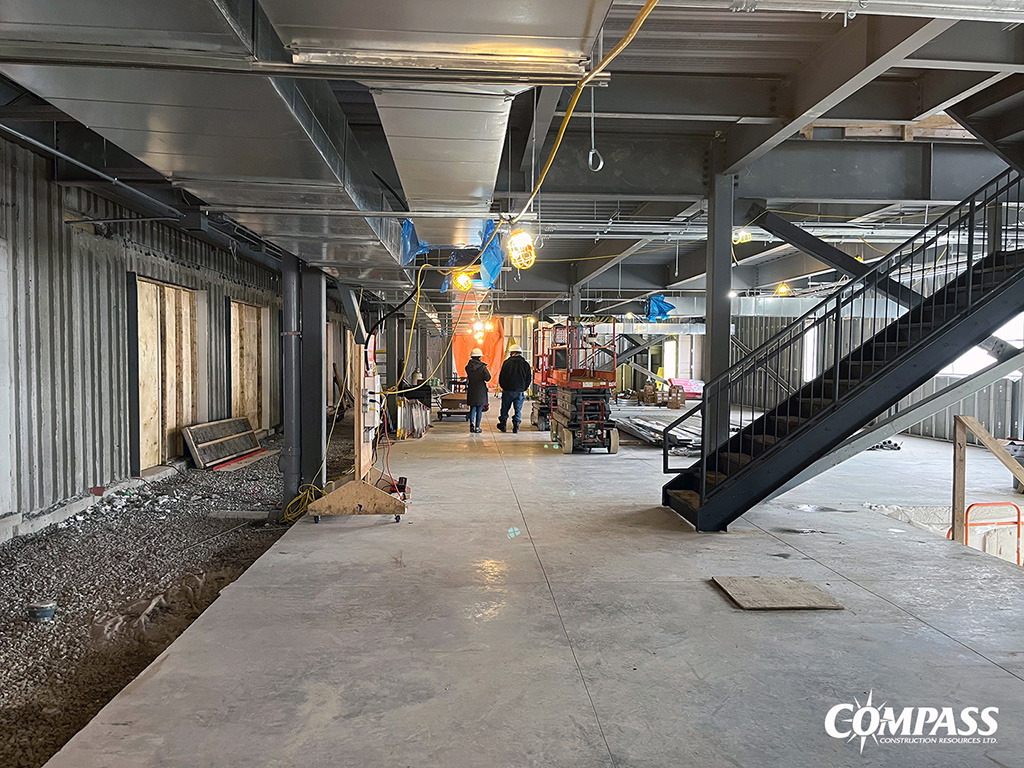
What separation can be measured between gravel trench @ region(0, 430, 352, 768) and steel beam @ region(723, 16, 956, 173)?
20.7 ft

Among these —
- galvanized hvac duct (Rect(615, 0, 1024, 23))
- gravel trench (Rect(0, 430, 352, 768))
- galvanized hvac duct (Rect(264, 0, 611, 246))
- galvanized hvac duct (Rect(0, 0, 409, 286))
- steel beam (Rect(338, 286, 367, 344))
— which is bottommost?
gravel trench (Rect(0, 430, 352, 768))

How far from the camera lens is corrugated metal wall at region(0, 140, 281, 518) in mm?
6617

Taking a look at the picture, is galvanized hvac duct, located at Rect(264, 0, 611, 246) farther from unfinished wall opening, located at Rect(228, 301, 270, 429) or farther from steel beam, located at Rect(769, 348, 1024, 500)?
unfinished wall opening, located at Rect(228, 301, 270, 429)

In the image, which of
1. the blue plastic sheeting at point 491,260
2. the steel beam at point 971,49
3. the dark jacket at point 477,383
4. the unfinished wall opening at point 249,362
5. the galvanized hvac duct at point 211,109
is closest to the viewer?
the galvanized hvac duct at point 211,109

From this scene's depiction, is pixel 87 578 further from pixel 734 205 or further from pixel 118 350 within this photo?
pixel 734 205

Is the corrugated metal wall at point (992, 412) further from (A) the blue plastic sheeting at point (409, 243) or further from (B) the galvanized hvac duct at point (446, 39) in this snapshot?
(B) the galvanized hvac duct at point (446, 39)

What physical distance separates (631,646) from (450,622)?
1.13 metres

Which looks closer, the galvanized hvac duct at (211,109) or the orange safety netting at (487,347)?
the galvanized hvac duct at (211,109)

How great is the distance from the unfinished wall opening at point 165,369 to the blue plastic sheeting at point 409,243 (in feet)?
14.7

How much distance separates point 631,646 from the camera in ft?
12.6

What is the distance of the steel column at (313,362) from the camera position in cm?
730

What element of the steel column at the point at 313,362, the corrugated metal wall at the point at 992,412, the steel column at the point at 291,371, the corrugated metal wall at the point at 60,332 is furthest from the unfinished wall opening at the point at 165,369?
the corrugated metal wall at the point at 992,412

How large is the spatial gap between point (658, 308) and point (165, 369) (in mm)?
13565

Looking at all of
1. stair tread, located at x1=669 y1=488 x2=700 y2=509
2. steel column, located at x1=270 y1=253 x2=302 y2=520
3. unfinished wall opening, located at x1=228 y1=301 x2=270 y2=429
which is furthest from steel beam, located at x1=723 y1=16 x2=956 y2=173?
unfinished wall opening, located at x1=228 y1=301 x2=270 y2=429
